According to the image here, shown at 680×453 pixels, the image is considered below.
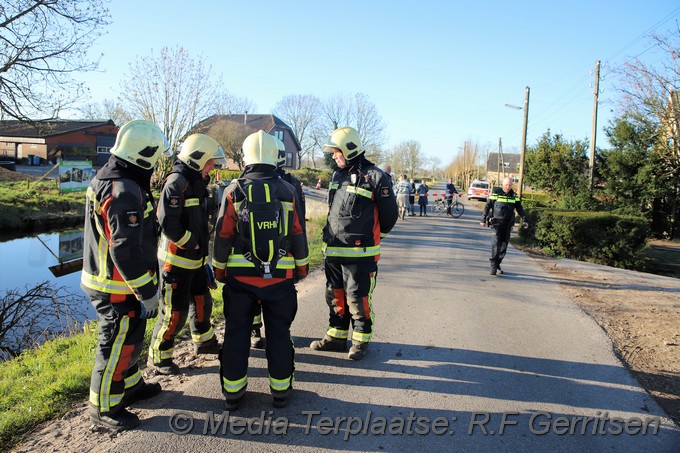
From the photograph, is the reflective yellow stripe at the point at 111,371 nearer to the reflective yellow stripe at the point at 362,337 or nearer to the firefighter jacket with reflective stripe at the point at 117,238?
the firefighter jacket with reflective stripe at the point at 117,238

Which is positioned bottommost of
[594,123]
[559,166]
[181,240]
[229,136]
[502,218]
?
[181,240]

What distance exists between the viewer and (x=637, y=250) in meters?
12.7

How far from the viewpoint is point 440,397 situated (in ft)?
12.3

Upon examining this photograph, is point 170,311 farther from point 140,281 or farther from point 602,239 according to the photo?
point 602,239

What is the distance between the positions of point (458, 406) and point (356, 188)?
219 cm

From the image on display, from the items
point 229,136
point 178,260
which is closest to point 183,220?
point 178,260

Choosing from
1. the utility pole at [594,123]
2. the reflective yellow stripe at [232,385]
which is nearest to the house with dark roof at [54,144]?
the utility pole at [594,123]

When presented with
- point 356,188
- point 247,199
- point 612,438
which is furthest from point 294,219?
point 612,438

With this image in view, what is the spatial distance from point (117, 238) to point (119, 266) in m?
0.19

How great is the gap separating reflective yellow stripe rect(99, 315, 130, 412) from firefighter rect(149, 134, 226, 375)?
85 centimetres

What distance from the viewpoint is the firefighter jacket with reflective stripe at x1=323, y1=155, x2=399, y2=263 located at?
4.43m

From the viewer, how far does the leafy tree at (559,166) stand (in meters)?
23.3

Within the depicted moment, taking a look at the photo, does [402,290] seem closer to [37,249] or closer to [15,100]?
[37,249]

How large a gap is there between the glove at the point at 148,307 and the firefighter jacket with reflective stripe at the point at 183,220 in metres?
0.85
